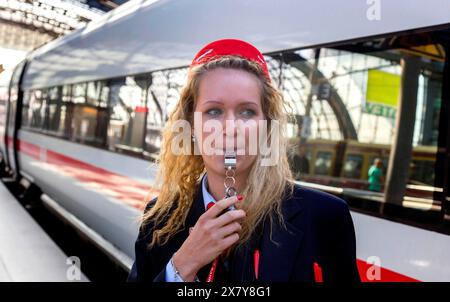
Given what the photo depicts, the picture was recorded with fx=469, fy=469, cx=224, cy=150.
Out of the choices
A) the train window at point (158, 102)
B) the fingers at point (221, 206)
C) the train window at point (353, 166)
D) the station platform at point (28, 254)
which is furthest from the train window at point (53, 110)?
the fingers at point (221, 206)

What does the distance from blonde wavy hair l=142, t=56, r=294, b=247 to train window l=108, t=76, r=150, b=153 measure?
10.9ft

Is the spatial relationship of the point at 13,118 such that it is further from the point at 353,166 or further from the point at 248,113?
the point at 248,113

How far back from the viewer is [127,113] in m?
4.98

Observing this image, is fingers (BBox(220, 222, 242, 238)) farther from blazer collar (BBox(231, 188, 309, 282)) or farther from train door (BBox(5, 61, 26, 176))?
train door (BBox(5, 61, 26, 176))

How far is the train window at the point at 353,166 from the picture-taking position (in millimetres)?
5746

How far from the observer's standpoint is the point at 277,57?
115 inches

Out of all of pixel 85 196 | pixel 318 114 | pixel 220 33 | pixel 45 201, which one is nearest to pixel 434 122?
pixel 318 114

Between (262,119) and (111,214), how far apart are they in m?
4.12

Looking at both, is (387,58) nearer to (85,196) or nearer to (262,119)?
(262,119)

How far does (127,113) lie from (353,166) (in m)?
2.91

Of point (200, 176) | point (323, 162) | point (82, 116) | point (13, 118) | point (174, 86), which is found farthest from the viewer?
point (13, 118)

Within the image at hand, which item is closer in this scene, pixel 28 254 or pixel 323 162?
pixel 28 254

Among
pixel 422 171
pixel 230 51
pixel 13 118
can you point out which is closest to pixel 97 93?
pixel 422 171

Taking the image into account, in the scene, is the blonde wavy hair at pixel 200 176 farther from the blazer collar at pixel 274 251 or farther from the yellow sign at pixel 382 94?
the yellow sign at pixel 382 94
